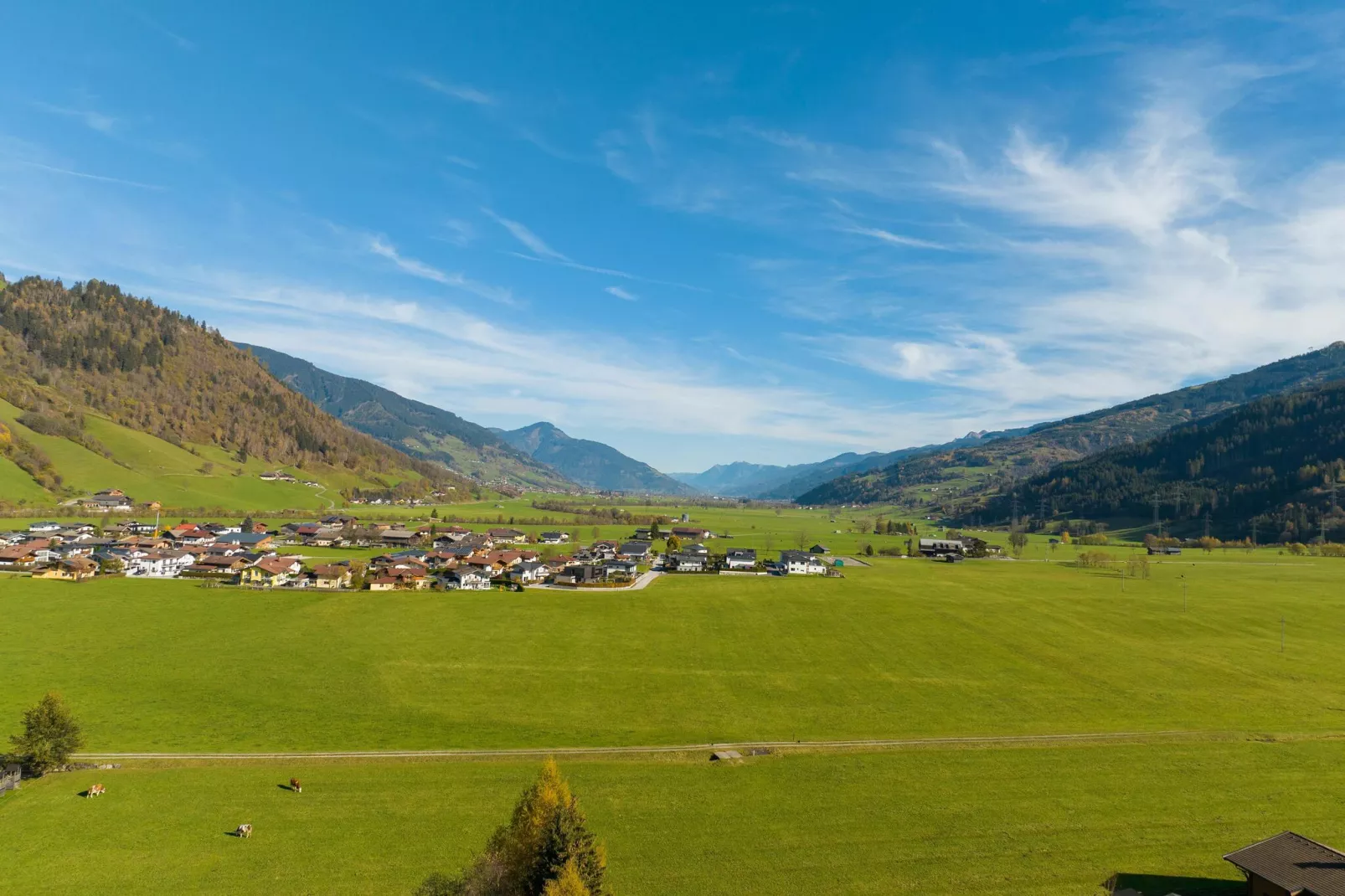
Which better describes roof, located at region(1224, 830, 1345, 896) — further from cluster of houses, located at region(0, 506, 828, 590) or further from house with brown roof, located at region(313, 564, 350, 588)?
house with brown roof, located at region(313, 564, 350, 588)

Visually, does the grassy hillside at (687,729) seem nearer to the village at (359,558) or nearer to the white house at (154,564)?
the village at (359,558)

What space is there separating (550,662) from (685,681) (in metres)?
11.8

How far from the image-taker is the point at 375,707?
4225 centimetres

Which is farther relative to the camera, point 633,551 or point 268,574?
point 633,551

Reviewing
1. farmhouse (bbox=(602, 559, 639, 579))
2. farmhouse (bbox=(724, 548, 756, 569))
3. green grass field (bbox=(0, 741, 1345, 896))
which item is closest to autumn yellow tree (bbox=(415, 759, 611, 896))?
green grass field (bbox=(0, 741, 1345, 896))

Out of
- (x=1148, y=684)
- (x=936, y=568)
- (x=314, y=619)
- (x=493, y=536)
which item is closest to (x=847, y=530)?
(x=936, y=568)

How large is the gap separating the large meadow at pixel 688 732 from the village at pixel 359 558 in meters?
9.81

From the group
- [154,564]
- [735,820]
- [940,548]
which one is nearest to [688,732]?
[735,820]

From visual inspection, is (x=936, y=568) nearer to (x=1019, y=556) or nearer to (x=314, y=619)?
(x=1019, y=556)

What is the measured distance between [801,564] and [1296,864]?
82.4m

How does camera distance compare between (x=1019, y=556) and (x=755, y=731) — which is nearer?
(x=755, y=731)

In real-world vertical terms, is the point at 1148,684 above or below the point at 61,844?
above

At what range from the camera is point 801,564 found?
105250 millimetres

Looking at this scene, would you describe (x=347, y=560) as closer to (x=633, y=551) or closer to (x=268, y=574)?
(x=268, y=574)
